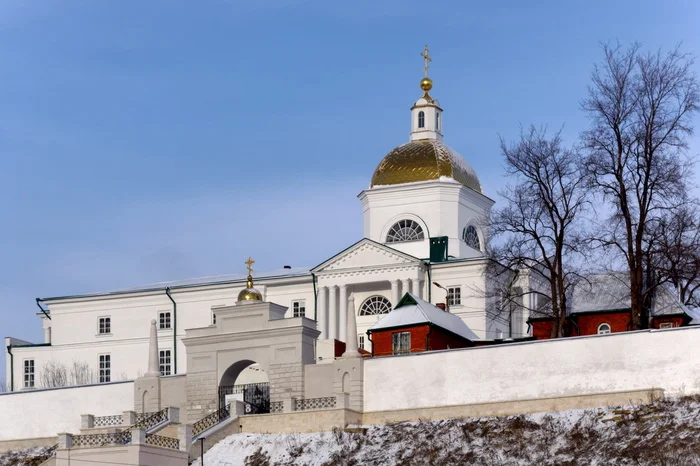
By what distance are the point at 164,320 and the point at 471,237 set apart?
14.4m

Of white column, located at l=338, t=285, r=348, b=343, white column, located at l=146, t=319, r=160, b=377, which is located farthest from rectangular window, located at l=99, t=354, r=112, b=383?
white column, located at l=146, t=319, r=160, b=377

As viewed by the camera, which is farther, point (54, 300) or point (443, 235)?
point (54, 300)

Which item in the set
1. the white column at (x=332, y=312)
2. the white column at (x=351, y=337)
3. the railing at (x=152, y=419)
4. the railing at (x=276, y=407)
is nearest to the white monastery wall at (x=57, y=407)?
the railing at (x=152, y=419)

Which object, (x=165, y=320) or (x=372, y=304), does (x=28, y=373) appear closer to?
(x=165, y=320)

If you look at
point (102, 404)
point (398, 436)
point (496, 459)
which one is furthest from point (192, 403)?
point (496, 459)

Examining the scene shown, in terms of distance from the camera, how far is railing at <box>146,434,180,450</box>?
5091 centimetres

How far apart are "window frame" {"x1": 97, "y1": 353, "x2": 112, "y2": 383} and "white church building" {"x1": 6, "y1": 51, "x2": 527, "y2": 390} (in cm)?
5

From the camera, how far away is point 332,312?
72.1 meters

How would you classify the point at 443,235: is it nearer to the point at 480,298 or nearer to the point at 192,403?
the point at 480,298

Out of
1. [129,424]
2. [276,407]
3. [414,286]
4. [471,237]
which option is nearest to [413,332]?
[276,407]

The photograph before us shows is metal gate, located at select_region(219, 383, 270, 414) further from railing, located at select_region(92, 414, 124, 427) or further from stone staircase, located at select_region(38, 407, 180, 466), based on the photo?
railing, located at select_region(92, 414, 124, 427)

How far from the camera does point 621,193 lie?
56125 mm

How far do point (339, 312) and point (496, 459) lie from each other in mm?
24540

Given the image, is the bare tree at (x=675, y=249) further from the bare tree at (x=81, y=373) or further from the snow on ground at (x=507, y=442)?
the bare tree at (x=81, y=373)
